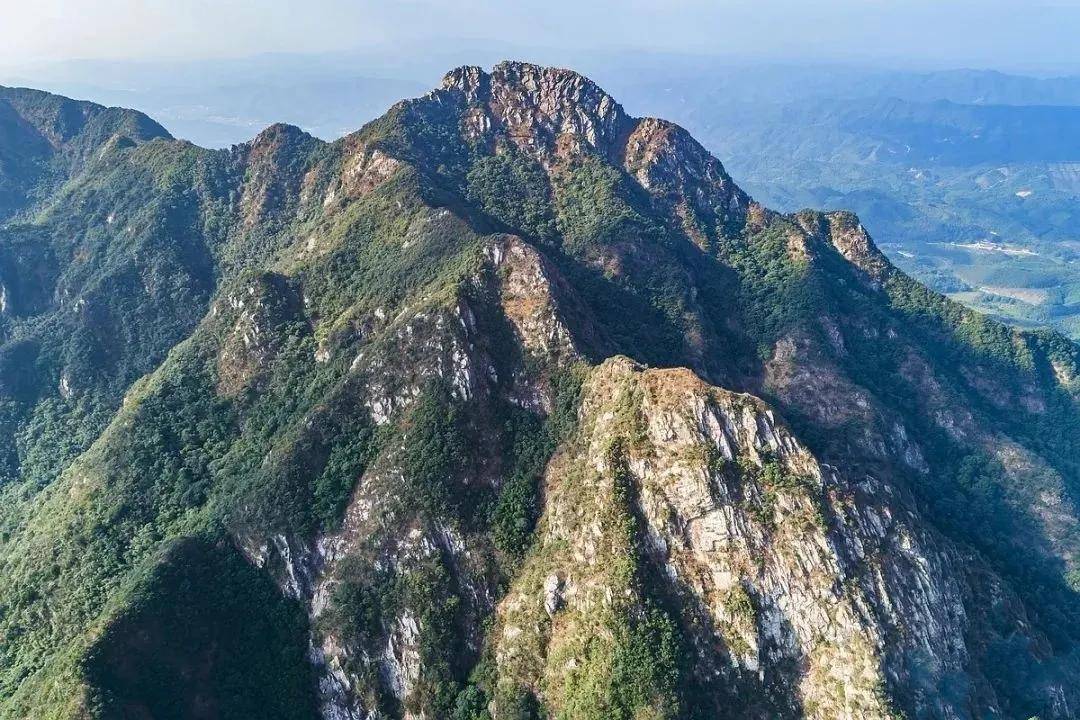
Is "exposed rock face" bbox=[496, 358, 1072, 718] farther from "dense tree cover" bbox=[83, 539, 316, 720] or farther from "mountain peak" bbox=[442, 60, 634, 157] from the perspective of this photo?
"mountain peak" bbox=[442, 60, 634, 157]

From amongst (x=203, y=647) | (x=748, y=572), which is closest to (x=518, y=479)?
(x=748, y=572)

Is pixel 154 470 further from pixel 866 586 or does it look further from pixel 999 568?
pixel 999 568

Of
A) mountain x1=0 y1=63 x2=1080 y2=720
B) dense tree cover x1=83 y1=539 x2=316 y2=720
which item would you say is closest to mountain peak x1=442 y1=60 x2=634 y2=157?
mountain x1=0 y1=63 x2=1080 y2=720

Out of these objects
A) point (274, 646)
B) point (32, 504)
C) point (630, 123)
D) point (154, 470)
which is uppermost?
point (630, 123)

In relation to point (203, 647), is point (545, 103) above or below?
above

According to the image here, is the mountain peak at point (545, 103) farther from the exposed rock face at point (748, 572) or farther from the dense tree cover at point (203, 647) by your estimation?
the dense tree cover at point (203, 647)

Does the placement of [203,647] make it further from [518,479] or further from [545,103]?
[545,103]

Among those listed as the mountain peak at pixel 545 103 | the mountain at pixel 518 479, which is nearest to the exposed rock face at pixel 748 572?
the mountain at pixel 518 479

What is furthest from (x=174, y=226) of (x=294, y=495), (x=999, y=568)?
(x=999, y=568)
